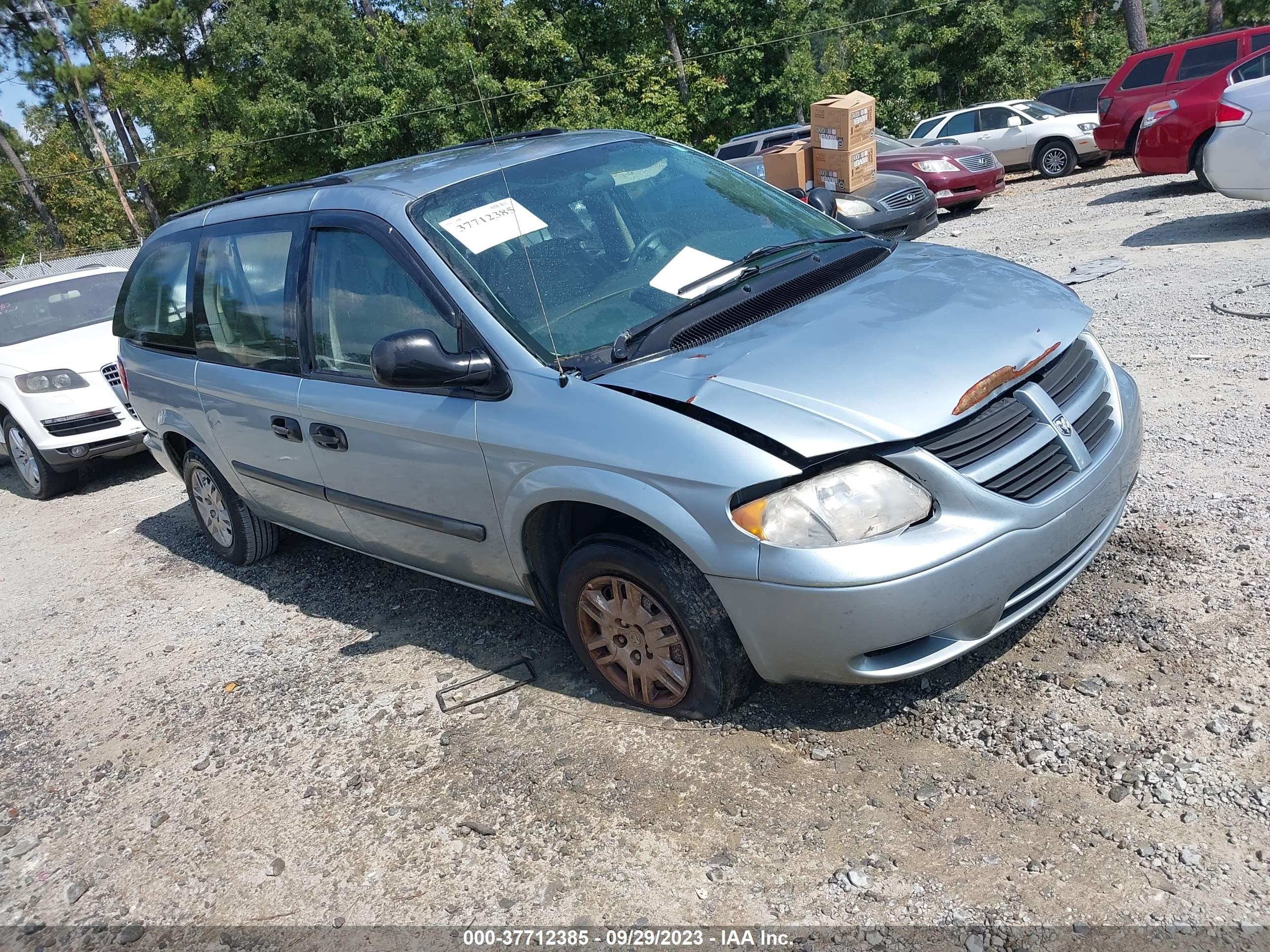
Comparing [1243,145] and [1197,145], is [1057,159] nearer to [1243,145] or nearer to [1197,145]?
[1197,145]

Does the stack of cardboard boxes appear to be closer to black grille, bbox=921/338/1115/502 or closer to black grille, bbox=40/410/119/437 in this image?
black grille, bbox=40/410/119/437

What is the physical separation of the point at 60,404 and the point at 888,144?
12301 mm

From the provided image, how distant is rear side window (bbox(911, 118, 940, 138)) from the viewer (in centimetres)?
1867

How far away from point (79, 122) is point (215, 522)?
5371 cm

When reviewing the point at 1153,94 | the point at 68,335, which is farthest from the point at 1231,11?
the point at 68,335

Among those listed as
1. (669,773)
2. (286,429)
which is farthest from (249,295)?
(669,773)

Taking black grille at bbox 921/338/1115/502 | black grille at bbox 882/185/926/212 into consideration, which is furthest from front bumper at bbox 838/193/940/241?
black grille at bbox 921/338/1115/502

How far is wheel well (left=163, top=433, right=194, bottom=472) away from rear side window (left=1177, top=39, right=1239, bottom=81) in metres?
14.6

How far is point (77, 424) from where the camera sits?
8.17 metres

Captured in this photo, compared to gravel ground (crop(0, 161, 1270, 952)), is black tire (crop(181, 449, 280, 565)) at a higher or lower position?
higher

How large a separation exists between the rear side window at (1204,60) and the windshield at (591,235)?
43.4ft

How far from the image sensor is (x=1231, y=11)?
100ft

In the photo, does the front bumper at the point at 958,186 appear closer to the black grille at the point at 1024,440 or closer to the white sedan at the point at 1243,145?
the white sedan at the point at 1243,145

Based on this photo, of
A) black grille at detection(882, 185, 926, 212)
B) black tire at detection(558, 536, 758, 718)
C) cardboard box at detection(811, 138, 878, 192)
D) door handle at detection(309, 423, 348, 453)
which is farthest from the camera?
cardboard box at detection(811, 138, 878, 192)
